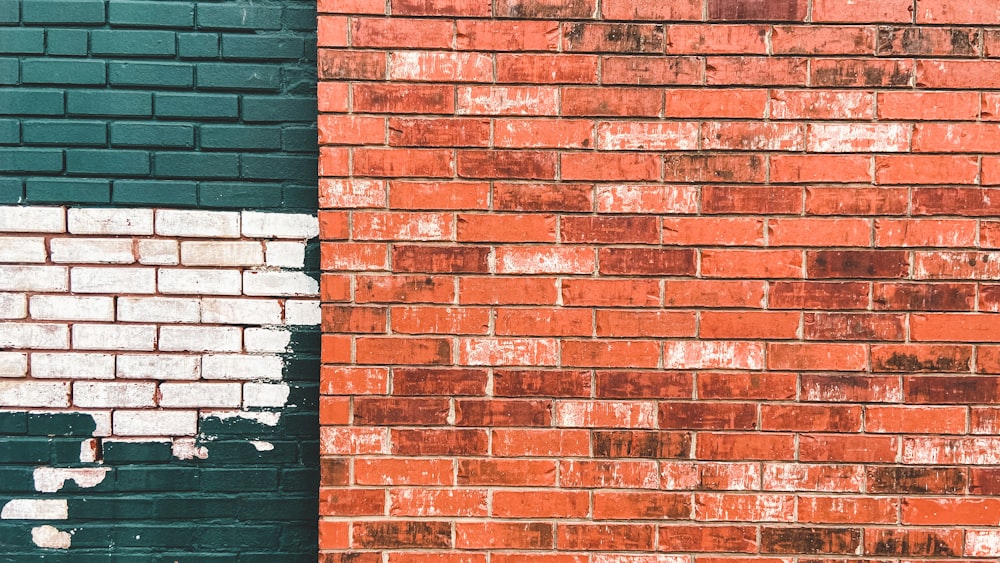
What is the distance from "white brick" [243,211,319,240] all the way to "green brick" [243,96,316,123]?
336mm

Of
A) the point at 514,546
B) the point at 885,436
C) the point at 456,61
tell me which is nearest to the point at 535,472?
the point at 514,546

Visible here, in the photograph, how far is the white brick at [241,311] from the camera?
2201mm

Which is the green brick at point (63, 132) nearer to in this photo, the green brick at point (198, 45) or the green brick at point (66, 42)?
the green brick at point (66, 42)

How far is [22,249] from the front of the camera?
2.19 meters

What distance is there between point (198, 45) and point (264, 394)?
123 centimetres

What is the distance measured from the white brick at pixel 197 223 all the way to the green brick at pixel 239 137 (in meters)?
0.24

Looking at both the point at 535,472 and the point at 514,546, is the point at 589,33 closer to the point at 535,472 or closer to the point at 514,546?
the point at 535,472

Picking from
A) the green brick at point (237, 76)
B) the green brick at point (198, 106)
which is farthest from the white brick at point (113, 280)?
the green brick at point (237, 76)

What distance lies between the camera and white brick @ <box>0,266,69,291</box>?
2.18m

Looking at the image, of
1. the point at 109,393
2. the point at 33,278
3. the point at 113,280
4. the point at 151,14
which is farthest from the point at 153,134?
the point at 109,393

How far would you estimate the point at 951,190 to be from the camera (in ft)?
6.13

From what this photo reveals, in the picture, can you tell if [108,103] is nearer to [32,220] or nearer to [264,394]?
[32,220]

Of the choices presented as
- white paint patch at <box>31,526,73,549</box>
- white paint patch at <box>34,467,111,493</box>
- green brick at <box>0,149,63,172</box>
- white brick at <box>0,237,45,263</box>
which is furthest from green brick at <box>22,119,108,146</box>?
white paint patch at <box>31,526,73,549</box>

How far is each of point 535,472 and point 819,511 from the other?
2.79 ft
